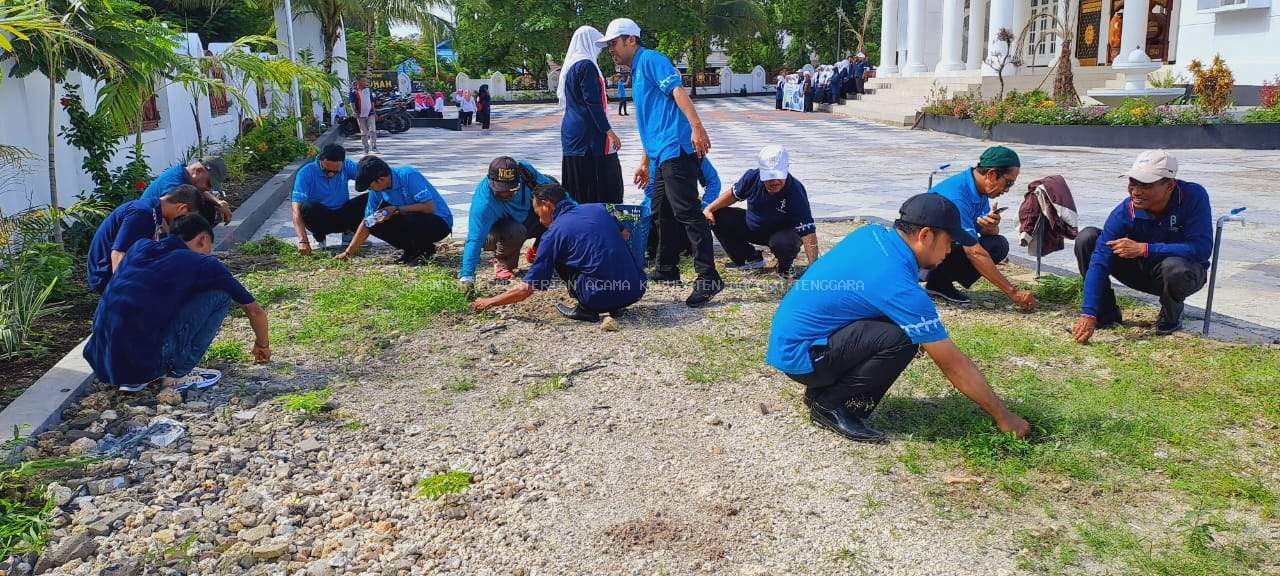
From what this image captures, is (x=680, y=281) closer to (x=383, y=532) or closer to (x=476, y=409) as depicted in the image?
(x=476, y=409)

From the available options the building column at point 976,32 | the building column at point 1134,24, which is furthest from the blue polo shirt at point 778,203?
the building column at point 976,32

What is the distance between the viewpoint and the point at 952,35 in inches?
969

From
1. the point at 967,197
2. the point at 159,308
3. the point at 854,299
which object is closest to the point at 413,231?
the point at 159,308

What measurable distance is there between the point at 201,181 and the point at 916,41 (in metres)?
24.0

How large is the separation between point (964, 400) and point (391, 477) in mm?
2433

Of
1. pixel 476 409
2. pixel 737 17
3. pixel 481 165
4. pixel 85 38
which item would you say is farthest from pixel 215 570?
pixel 737 17

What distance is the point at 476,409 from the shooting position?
13.7 ft

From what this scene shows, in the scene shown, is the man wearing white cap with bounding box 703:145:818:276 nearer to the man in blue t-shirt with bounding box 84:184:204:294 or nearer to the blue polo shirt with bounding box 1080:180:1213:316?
the blue polo shirt with bounding box 1080:180:1213:316

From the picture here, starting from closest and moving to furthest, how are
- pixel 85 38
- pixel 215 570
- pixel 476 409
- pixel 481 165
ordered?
pixel 215 570 < pixel 476 409 < pixel 85 38 < pixel 481 165

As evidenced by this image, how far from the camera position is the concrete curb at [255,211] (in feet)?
26.4

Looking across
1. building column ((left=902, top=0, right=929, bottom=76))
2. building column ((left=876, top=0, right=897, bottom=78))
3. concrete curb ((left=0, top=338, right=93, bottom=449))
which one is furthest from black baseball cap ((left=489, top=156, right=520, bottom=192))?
building column ((left=876, top=0, right=897, bottom=78))

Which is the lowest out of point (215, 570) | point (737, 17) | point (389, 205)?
point (215, 570)

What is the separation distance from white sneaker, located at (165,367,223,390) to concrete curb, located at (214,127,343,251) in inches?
142

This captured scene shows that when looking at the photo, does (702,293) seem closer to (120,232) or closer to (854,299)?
(854,299)
